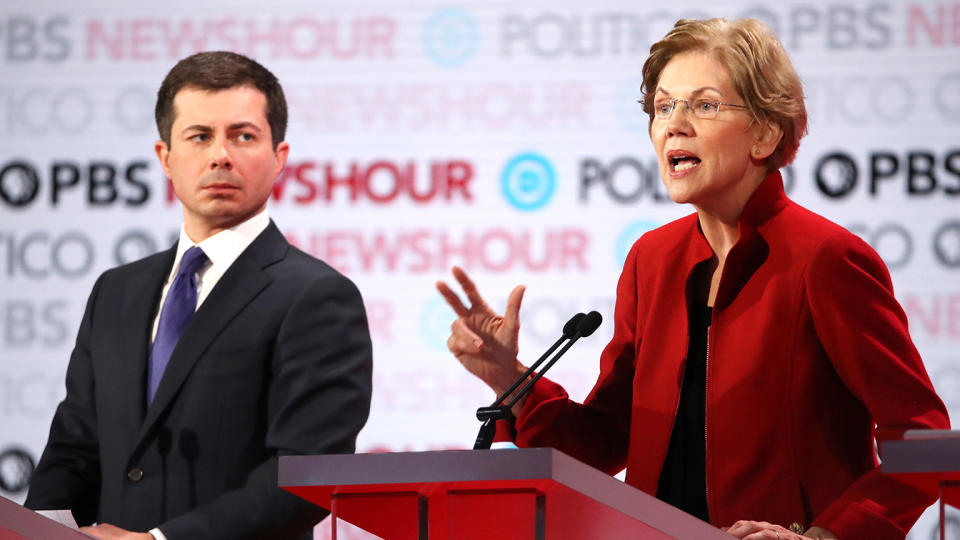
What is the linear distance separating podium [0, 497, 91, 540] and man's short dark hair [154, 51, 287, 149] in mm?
1543

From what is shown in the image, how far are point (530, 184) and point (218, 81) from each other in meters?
1.19

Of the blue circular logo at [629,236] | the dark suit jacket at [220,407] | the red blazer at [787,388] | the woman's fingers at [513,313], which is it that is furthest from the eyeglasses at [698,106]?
the blue circular logo at [629,236]

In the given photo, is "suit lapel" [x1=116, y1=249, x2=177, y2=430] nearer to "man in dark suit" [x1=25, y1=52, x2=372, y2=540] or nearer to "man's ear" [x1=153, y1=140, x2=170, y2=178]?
"man in dark suit" [x1=25, y1=52, x2=372, y2=540]

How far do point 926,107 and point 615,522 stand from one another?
2584 millimetres

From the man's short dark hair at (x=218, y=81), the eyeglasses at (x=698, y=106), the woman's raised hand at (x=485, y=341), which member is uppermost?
the man's short dark hair at (x=218, y=81)

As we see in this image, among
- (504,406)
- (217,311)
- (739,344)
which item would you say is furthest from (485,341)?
(217,311)

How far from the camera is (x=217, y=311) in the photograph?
11.0ft

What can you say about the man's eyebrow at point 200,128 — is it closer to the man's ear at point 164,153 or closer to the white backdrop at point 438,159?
the man's ear at point 164,153

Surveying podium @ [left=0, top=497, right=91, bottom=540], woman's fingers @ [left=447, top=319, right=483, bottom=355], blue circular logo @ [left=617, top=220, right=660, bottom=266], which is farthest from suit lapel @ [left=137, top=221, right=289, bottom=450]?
blue circular logo @ [left=617, top=220, right=660, bottom=266]

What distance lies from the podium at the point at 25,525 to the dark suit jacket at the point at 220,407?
78 cm

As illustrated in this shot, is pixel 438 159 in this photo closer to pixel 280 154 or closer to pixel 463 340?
pixel 280 154

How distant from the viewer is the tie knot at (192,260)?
3.48 m

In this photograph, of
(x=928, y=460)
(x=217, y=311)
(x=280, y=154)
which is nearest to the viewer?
(x=928, y=460)

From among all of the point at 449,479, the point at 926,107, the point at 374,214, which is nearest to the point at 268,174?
the point at 374,214
